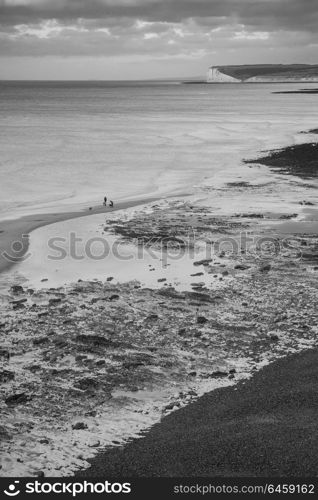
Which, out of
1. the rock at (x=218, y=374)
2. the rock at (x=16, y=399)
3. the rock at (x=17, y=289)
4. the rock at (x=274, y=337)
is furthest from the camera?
the rock at (x=17, y=289)

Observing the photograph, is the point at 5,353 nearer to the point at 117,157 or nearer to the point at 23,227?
the point at 23,227

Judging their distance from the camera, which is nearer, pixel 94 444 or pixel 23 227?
pixel 94 444

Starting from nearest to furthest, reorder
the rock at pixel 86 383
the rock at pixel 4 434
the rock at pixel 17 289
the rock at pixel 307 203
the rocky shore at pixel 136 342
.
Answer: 1. the rock at pixel 4 434
2. the rocky shore at pixel 136 342
3. the rock at pixel 86 383
4. the rock at pixel 17 289
5. the rock at pixel 307 203

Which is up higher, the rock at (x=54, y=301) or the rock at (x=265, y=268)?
the rock at (x=265, y=268)


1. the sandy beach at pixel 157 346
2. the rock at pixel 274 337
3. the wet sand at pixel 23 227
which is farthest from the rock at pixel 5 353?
the wet sand at pixel 23 227

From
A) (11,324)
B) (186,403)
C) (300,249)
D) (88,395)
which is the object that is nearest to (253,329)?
(186,403)

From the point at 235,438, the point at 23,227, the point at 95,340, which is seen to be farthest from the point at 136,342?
the point at 23,227

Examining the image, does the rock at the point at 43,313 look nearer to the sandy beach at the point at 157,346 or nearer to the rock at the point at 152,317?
the sandy beach at the point at 157,346
